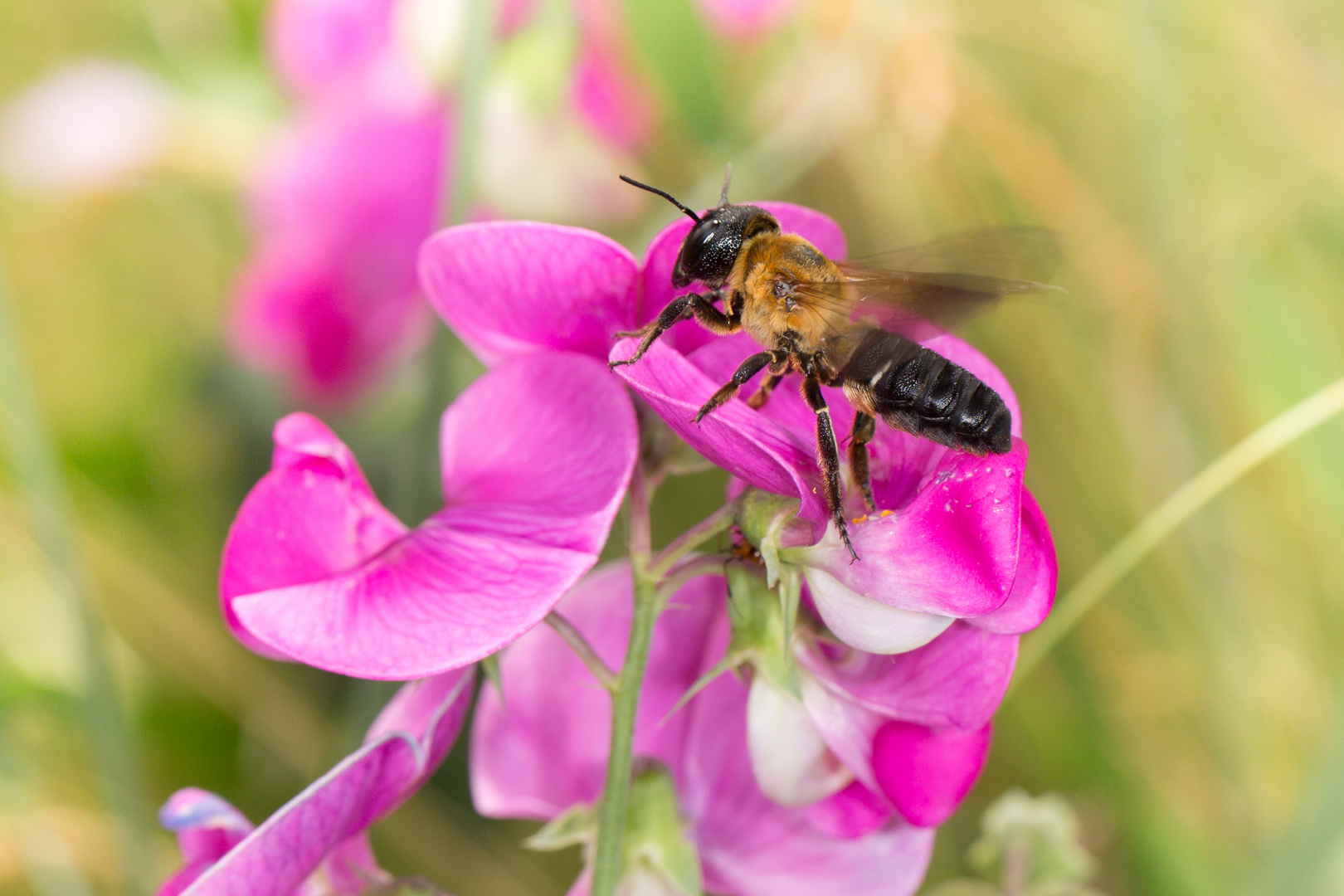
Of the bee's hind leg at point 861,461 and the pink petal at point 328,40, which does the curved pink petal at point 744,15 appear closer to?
the pink petal at point 328,40

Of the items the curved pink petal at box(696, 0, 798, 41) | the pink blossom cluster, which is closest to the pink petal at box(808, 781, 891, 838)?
the pink blossom cluster

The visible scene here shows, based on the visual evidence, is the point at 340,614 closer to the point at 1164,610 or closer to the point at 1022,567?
the point at 1022,567

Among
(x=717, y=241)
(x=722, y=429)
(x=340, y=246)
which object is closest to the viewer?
(x=722, y=429)

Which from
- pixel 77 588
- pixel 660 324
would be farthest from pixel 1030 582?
pixel 77 588

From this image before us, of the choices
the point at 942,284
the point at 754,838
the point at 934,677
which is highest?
the point at 942,284

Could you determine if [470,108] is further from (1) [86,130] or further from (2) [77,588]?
(1) [86,130]

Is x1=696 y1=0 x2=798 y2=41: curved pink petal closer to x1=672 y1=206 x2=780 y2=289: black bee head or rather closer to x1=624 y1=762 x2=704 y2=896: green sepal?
x1=672 y1=206 x2=780 y2=289: black bee head
